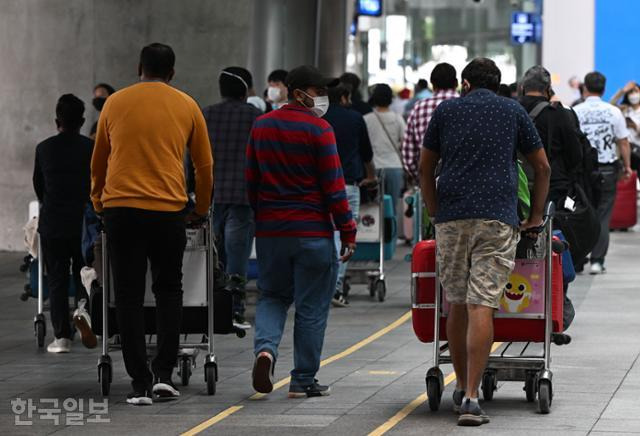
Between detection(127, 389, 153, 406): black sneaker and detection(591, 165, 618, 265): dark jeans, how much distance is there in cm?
870

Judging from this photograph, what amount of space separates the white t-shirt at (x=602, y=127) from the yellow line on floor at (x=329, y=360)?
413 centimetres

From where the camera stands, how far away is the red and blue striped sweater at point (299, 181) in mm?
9227

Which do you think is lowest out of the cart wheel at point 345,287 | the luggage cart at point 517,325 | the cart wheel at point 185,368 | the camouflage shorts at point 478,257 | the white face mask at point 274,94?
the cart wheel at point 345,287

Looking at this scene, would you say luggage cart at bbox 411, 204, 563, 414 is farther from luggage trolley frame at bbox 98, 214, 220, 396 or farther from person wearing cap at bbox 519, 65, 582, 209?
person wearing cap at bbox 519, 65, 582, 209

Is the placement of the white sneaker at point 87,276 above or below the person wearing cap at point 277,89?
below

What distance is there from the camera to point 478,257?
27.7 ft

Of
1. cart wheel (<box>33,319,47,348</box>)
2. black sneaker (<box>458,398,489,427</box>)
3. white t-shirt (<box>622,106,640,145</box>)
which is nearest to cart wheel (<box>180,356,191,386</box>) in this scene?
black sneaker (<box>458,398,489,427</box>)

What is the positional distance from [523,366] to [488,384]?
0.92 feet

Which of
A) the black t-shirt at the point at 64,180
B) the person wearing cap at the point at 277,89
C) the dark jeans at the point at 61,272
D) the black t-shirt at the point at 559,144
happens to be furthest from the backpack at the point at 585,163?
the person wearing cap at the point at 277,89

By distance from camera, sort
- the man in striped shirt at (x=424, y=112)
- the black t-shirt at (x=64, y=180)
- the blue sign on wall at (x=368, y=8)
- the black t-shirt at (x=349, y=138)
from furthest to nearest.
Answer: the blue sign on wall at (x=368, y=8) → the man in striped shirt at (x=424, y=112) → the black t-shirt at (x=349, y=138) → the black t-shirt at (x=64, y=180)

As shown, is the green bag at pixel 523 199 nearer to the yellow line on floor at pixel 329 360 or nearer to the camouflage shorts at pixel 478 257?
the camouflage shorts at pixel 478 257

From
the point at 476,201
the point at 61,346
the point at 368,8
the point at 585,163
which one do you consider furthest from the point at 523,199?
the point at 368,8

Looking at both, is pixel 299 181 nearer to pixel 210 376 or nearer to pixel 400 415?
pixel 210 376

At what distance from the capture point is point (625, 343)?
11.8 meters
